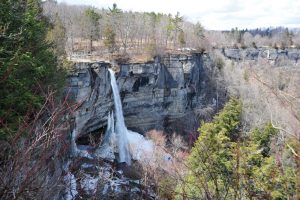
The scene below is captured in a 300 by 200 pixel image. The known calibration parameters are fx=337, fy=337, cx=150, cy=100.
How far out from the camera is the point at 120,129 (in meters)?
29.2

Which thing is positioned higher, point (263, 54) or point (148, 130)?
point (263, 54)

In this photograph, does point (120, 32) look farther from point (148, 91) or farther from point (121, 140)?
point (121, 140)

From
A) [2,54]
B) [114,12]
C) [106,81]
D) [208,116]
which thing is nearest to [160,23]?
[114,12]

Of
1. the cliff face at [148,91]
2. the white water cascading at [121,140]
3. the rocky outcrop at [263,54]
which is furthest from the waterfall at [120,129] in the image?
the rocky outcrop at [263,54]

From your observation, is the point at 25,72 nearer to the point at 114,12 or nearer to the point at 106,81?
the point at 106,81

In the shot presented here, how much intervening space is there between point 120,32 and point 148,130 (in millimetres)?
15046

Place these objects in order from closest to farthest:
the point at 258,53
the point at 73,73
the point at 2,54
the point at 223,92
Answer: the point at 2,54
the point at 73,73
the point at 223,92
the point at 258,53

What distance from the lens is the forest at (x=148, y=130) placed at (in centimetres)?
344

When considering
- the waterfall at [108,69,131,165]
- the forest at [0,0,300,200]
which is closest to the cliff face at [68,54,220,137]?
the forest at [0,0,300,200]

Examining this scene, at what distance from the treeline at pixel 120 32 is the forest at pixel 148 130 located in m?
0.16

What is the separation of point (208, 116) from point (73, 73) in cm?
1720

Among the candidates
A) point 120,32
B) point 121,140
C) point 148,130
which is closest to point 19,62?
point 121,140

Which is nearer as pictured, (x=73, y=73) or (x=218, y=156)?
(x=218, y=156)

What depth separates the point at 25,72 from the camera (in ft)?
34.7
